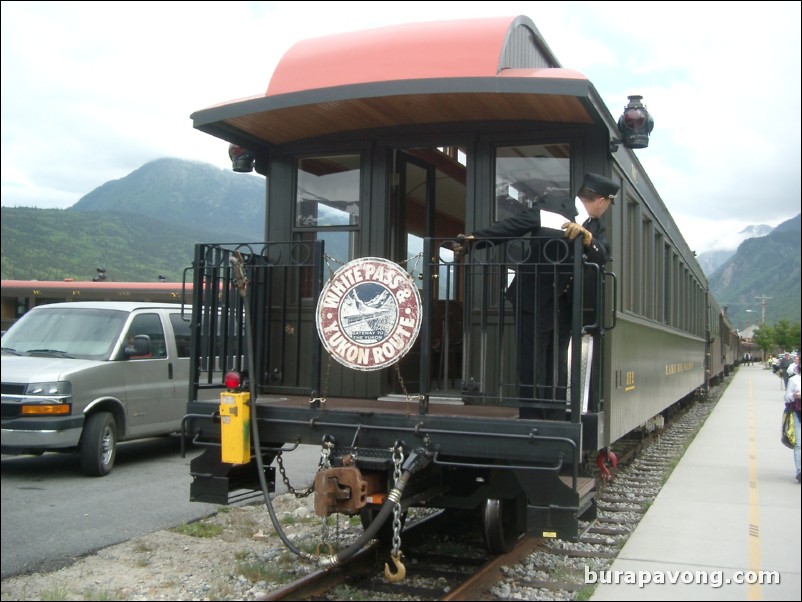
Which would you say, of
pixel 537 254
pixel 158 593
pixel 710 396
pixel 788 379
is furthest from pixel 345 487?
pixel 710 396

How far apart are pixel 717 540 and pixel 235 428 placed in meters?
3.20

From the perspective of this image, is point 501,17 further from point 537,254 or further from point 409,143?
point 537,254

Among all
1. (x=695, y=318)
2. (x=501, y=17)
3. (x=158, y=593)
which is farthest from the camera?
(x=695, y=318)

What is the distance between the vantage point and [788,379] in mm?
8883

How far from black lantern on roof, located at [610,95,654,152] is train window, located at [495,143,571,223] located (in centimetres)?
39

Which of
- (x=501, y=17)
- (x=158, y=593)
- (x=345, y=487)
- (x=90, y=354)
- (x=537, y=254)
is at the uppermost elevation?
(x=501, y=17)

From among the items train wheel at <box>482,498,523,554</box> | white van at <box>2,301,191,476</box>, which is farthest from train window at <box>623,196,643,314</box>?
white van at <box>2,301,191,476</box>

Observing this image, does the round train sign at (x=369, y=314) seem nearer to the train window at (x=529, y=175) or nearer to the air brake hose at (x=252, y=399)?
the air brake hose at (x=252, y=399)

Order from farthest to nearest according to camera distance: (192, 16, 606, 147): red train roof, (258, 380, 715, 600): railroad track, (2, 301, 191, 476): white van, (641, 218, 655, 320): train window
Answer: (2, 301, 191, 476): white van
(641, 218, 655, 320): train window
(192, 16, 606, 147): red train roof
(258, 380, 715, 600): railroad track

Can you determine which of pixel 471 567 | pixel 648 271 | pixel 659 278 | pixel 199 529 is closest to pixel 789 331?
pixel 471 567

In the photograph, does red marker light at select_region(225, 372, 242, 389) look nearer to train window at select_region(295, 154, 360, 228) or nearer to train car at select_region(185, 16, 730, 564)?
train car at select_region(185, 16, 730, 564)

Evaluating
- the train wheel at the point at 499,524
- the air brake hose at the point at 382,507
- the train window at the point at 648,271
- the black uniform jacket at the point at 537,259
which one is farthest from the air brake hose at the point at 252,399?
the train window at the point at 648,271

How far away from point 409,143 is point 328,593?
3.24m

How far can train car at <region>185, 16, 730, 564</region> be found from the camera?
15.7ft
